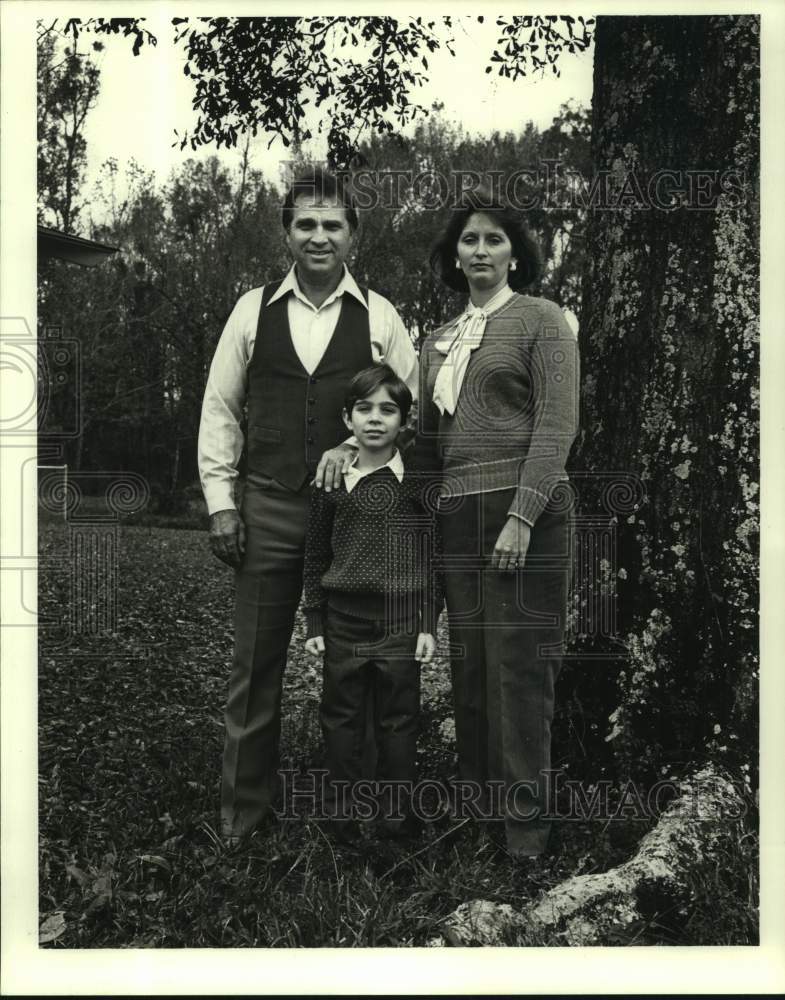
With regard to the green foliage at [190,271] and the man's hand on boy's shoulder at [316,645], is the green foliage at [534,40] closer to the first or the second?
the green foliage at [190,271]

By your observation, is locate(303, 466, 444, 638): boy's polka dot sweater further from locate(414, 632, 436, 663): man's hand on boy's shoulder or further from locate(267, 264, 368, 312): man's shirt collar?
locate(267, 264, 368, 312): man's shirt collar

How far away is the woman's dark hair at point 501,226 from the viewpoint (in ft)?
11.0

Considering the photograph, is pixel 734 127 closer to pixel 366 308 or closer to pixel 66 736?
pixel 366 308

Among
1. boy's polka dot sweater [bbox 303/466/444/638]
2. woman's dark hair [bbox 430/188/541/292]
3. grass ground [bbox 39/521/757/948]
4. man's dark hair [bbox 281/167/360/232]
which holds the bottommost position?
grass ground [bbox 39/521/757/948]

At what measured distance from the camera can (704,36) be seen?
136 inches

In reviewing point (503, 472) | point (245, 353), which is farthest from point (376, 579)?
point (245, 353)

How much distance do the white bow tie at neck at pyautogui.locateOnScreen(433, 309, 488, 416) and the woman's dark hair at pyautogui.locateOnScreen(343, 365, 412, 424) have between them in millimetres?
134

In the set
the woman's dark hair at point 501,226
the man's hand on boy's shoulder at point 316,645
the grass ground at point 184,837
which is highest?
the woman's dark hair at point 501,226

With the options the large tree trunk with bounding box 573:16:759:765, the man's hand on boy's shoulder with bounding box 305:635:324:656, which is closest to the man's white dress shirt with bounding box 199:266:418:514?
the man's hand on boy's shoulder with bounding box 305:635:324:656

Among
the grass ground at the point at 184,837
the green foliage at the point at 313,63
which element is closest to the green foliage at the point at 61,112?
the green foliage at the point at 313,63

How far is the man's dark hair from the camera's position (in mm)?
3449

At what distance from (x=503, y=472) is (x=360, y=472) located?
493 mm

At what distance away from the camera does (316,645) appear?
11.1 ft

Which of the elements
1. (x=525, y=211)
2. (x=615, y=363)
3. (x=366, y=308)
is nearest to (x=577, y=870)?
(x=615, y=363)
